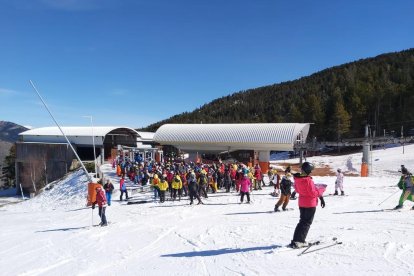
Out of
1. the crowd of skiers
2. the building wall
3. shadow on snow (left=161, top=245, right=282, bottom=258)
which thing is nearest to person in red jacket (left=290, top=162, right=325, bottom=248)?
shadow on snow (left=161, top=245, right=282, bottom=258)

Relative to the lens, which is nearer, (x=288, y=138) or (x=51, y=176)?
(x=288, y=138)

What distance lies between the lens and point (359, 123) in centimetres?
6681

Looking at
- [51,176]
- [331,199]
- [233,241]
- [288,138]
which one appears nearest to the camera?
[233,241]

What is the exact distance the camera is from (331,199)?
1666 cm

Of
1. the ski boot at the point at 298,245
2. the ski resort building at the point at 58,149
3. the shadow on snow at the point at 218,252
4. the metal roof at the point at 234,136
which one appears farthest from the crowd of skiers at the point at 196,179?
the metal roof at the point at 234,136

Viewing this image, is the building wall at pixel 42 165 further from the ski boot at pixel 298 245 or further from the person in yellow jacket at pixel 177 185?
the ski boot at pixel 298 245

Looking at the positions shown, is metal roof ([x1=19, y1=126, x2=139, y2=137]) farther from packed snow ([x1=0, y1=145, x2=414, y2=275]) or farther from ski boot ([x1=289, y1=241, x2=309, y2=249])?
ski boot ([x1=289, y1=241, x2=309, y2=249])

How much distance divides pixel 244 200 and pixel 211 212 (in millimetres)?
3315

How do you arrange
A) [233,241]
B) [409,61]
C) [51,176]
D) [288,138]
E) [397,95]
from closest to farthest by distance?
[233,241]
[288,138]
[51,176]
[397,95]
[409,61]

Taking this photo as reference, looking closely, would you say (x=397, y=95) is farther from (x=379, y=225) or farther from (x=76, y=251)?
(x=76, y=251)

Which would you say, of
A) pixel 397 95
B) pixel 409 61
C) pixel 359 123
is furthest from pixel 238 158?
pixel 409 61

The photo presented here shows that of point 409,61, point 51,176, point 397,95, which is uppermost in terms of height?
point 409,61

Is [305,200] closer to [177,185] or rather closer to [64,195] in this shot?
[177,185]

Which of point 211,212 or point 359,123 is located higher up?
point 359,123
